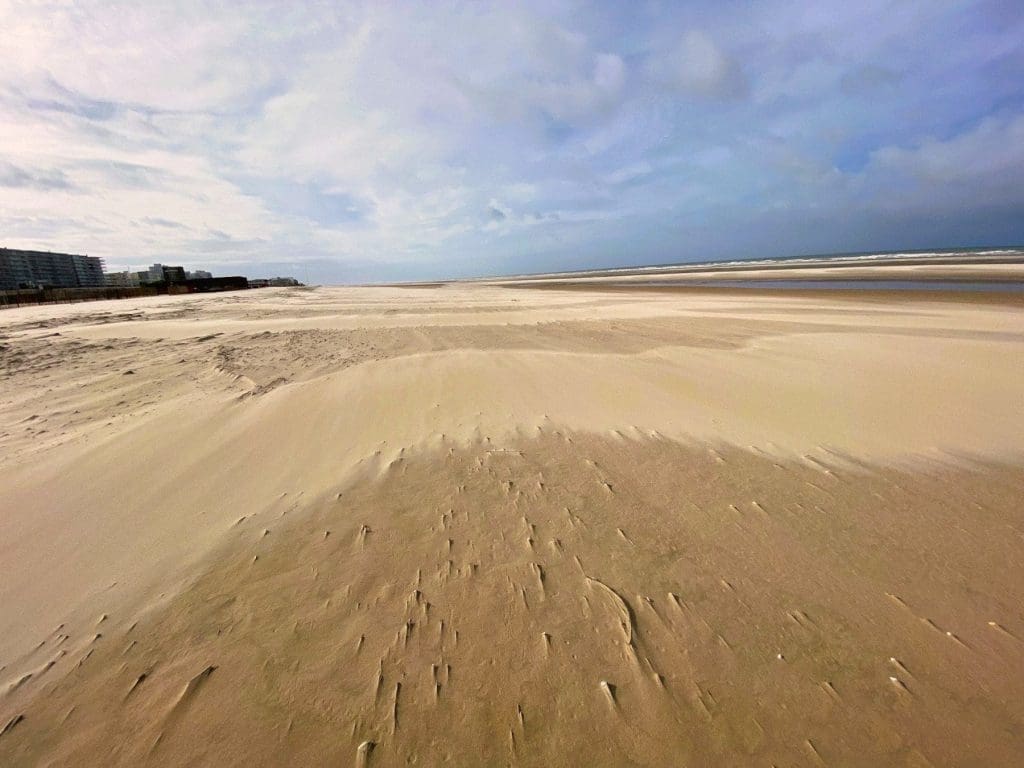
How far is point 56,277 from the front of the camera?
95562mm

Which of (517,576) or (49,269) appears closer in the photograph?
(517,576)

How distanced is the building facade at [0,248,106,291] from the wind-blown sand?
101m

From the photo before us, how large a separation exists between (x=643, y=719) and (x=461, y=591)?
4.28 feet

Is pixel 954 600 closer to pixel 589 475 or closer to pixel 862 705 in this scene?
pixel 862 705

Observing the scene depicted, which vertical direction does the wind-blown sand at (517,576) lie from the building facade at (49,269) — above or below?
below

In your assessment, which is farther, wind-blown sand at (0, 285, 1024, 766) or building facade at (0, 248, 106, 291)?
building facade at (0, 248, 106, 291)

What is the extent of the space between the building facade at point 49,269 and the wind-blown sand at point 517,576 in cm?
10149

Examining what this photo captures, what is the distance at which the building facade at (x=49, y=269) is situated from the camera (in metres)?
76.1

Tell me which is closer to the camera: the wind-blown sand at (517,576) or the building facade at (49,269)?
the wind-blown sand at (517,576)

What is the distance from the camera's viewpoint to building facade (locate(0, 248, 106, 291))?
7606cm

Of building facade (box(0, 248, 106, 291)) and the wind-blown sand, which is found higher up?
building facade (box(0, 248, 106, 291))

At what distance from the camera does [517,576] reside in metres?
2.97

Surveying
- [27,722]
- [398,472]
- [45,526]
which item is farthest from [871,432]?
[45,526]

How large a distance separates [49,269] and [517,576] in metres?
143
